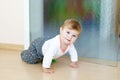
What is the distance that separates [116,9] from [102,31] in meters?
0.14

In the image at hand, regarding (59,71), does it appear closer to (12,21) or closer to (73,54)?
(73,54)

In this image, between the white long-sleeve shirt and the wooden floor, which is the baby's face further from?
the wooden floor

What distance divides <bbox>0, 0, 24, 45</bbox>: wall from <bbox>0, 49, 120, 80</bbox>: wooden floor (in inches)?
6.9

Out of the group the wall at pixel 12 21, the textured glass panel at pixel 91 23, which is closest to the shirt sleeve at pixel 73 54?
the textured glass panel at pixel 91 23

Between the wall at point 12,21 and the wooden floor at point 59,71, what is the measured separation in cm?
18

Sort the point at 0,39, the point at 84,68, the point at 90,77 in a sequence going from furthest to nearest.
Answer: the point at 0,39 → the point at 84,68 → the point at 90,77

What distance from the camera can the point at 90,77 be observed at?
3.68 ft

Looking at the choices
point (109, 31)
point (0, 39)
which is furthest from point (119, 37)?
point (0, 39)

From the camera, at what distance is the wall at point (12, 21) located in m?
1.44

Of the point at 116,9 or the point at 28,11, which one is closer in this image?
the point at 116,9

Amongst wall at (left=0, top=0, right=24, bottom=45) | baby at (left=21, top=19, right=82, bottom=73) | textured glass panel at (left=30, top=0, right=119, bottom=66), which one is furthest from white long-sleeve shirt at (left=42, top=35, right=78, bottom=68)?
wall at (left=0, top=0, right=24, bottom=45)

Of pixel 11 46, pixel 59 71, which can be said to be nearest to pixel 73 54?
pixel 59 71

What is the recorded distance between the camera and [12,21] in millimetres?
1463

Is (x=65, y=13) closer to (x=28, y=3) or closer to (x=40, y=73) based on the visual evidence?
(x=28, y=3)
